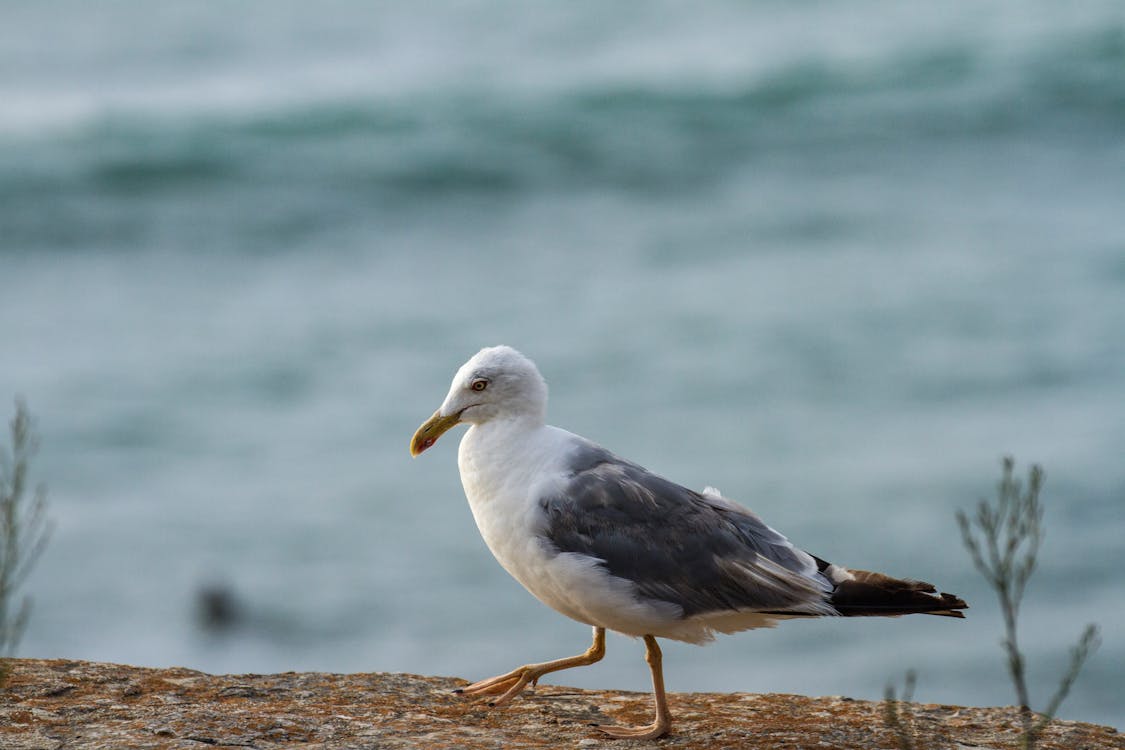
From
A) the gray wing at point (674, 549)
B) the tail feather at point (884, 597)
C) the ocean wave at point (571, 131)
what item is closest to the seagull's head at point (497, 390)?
the gray wing at point (674, 549)

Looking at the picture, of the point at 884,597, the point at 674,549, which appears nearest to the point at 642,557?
the point at 674,549

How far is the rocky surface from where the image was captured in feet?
16.3

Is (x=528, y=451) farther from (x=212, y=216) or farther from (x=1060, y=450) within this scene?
(x=212, y=216)

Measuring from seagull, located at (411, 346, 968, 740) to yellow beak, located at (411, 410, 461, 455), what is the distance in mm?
236

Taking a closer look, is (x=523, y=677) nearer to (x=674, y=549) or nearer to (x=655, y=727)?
(x=655, y=727)

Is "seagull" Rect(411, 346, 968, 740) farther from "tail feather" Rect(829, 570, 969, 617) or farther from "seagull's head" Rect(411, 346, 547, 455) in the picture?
"seagull's head" Rect(411, 346, 547, 455)

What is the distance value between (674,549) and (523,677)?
0.79m

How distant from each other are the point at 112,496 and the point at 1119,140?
14.3 m

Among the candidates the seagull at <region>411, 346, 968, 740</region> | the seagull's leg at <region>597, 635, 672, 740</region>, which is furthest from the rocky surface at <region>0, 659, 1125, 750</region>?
the seagull at <region>411, 346, 968, 740</region>

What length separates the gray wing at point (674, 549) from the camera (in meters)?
5.30

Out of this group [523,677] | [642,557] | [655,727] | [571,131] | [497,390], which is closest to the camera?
[655,727]

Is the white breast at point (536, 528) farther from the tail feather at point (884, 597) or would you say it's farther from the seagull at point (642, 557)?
the tail feather at point (884, 597)

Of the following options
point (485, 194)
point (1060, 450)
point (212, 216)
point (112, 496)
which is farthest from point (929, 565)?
point (212, 216)

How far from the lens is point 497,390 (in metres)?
5.80
